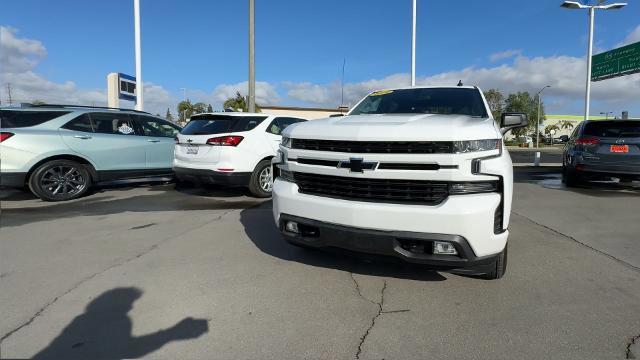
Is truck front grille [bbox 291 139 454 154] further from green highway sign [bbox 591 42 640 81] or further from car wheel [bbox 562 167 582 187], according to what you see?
green highway sign [bbox 591 42 640 81]

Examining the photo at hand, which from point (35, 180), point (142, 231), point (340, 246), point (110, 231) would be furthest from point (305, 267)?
point (35, 180)

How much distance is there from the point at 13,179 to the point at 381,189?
6.71 m

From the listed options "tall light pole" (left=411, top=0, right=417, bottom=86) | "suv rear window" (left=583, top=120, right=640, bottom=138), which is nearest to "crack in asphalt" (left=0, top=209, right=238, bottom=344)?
"suv rear window" (left=583, top=120, right=640, bottom=138)

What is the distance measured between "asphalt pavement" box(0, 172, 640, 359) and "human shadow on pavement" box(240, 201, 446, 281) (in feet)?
0.08

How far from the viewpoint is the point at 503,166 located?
3.16 meters

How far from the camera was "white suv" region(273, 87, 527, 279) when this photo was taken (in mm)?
3020

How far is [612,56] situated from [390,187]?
36.4m

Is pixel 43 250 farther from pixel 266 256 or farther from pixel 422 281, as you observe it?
pixel 422 281

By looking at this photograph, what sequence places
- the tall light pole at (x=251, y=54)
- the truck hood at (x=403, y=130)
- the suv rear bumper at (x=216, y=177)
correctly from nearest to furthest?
1. the truck hood at (x=403, y=130)
2. the suv rear bumper at (x=216, y=177)
3. the tall light pole at (x=251, y=54)

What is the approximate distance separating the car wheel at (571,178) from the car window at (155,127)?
9027mm

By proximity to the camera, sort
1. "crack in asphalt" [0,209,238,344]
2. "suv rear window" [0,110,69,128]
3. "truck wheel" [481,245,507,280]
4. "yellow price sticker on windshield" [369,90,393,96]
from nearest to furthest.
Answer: "crack in asphalt" [0,209,238,344] < "truck wheel" [481,245,507,280] < "yellow price sticker on windshield" [369,90,393,96] < "suv rear window" [0,110,69,128]

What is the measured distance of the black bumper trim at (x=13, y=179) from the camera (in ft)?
22.5

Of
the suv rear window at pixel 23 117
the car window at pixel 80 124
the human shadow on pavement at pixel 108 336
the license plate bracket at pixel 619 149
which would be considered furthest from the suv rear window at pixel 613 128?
the suv rear window at pixel 23 117

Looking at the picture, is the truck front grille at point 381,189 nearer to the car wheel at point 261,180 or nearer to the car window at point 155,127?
the car wheel at point 261,180
